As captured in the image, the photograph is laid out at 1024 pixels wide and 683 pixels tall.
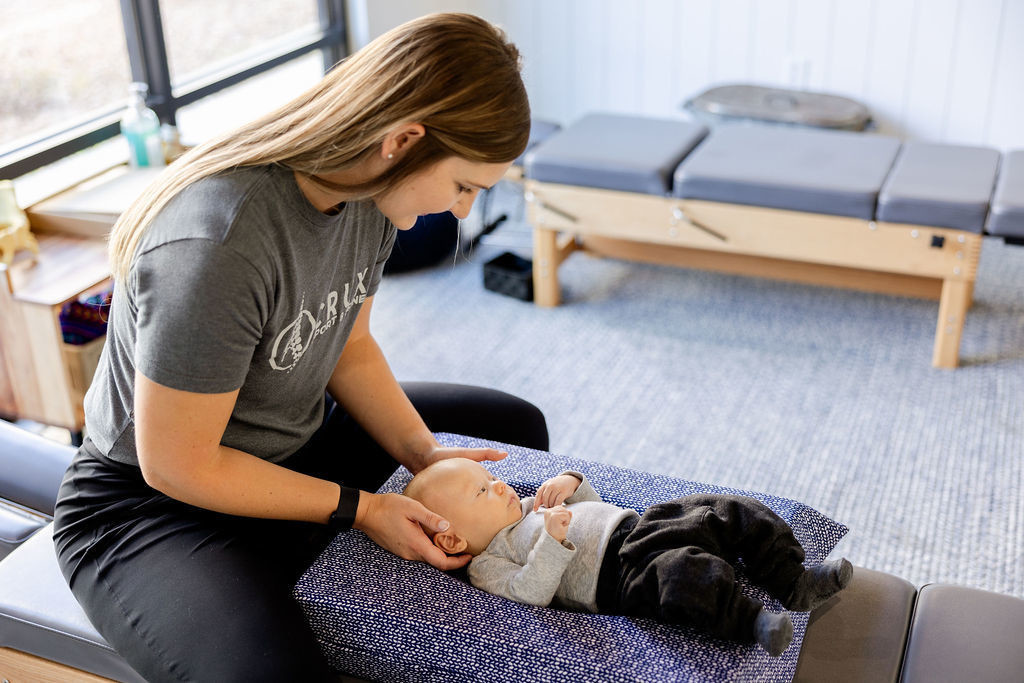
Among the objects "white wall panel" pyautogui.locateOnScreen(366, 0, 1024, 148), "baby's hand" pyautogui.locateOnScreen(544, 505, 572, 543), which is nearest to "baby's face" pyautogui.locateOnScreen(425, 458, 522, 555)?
"baby's hand" pyautogui.locateOnScreen(544, 505, 572, 543)

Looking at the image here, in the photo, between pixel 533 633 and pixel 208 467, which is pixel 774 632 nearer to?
pixel 533 633

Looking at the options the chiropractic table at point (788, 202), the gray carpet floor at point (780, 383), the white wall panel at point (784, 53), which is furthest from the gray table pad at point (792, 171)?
the white wall panel at point (784, 53)

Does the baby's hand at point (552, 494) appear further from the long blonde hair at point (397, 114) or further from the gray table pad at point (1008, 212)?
the gray table pad at point (1008, 212)

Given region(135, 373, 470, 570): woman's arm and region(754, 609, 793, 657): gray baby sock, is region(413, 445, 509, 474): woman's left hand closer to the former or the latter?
region(135, 373, 470, 570): woman's arm

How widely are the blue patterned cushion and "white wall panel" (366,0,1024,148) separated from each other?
2786 millimetres

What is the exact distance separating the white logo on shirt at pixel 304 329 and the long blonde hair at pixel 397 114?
181 millimetres

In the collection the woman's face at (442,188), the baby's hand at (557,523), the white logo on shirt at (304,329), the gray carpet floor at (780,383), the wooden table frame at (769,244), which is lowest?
the gray carpet floor at (780,383)

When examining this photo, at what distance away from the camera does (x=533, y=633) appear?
119 centimetres

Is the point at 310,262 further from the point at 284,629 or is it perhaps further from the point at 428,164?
the point at 284,629

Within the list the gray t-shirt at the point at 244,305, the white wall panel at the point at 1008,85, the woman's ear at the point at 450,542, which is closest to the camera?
the gray t-shirt at the point at 244,305

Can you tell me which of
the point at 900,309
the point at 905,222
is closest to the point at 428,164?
the point at 905,222

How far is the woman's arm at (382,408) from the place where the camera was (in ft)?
4.91

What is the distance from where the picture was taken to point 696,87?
3980 millimetres

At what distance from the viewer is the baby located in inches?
46.4
